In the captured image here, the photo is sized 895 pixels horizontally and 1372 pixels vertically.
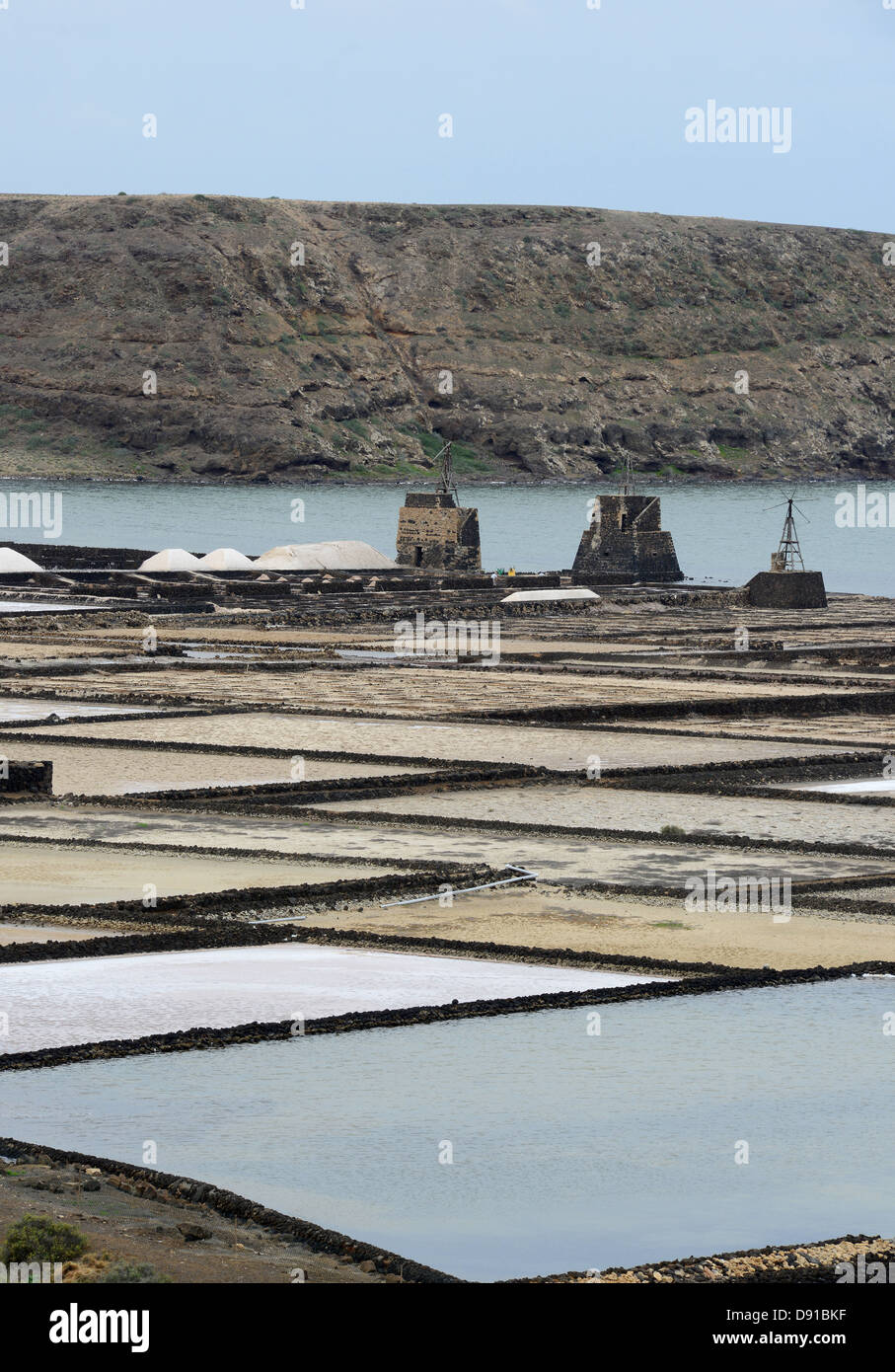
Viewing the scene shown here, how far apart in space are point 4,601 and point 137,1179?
55.9m

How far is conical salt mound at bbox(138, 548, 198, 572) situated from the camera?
72.7 metres

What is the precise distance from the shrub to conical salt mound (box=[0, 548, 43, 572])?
63.8 m

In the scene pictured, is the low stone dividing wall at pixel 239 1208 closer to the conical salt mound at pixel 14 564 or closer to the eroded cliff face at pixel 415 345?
the conical salt mound at pixel 14 564

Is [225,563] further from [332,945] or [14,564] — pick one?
[332,945]

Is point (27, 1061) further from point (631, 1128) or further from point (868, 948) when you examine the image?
point (868, 948)

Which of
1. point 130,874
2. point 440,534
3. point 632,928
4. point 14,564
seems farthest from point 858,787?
point 440,534

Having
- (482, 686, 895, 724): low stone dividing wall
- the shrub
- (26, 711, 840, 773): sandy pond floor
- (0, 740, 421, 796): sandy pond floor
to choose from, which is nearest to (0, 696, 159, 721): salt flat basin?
(26, 711, 840, 773): sandy pond floor

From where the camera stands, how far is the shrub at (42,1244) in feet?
26.3

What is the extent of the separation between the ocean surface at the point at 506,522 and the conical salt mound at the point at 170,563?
89.9 ft

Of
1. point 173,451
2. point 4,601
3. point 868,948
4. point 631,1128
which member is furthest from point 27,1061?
point 173,451

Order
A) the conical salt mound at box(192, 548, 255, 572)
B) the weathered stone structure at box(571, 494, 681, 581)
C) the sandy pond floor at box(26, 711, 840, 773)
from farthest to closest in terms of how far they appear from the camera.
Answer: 1. the weathered stone structure at box(571, 494, 681, 581)
2. the conical salt mound at box(192, 548, 255, 572)
3. the sandy pond floor at box(26, 711, 840, 773)

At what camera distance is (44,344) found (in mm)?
156125

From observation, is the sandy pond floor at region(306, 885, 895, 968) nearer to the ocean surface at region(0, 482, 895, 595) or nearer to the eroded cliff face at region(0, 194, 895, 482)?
the ocean surface at region(0, 482, 895, 595)

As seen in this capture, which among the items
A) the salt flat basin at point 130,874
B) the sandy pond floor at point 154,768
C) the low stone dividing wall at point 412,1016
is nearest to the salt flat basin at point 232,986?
the low stone dividing wall at point 412,1016
